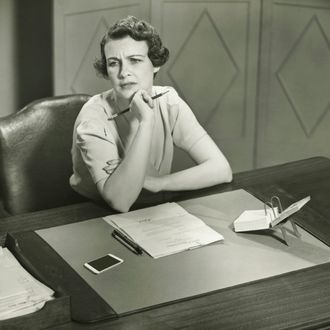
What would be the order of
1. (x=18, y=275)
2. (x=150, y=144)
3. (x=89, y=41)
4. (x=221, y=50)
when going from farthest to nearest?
(x=221, y=50) → (x=89, y=41) → (x=150, y=144) → (x=18, y=275)

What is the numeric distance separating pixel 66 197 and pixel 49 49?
1.42 metres

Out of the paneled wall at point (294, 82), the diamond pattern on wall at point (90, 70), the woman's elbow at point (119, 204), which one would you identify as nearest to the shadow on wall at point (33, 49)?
the diamond pattern on wall at point (90, 70)

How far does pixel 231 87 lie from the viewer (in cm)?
457

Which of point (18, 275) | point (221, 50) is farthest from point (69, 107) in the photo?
point (221, 50)

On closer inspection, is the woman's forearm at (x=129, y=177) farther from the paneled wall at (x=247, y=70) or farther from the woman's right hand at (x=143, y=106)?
the paneled wall at (x=247, y=70)

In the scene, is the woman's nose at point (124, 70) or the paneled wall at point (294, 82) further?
the paneled wall at point (294, 82)

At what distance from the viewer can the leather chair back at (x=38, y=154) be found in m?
2.89

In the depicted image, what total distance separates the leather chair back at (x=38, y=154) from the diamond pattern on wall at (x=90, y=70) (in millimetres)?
1192

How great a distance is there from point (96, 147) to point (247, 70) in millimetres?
2109

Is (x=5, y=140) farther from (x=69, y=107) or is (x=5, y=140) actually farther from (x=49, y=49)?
(x=49, y=49)

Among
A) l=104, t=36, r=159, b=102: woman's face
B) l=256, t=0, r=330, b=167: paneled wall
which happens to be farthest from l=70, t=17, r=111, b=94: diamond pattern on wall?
l=104, t=36, r=159, b=102: woman's face

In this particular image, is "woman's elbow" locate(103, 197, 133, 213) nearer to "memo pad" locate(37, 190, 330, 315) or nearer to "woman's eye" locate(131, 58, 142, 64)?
"memo pad" locate(37, 190, 330, 315)

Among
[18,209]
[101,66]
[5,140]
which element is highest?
[101,66]

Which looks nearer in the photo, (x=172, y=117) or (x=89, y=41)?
(x=172, y=117)
